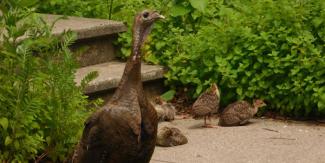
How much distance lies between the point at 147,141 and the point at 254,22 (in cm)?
336

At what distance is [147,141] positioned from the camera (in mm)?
6016

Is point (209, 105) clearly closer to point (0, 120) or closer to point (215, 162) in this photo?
point (215, 162)

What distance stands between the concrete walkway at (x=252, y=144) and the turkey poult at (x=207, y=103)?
0.42ft

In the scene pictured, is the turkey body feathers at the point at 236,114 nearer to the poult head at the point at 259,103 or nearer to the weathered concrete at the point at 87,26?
the poult head at the point at 259,103

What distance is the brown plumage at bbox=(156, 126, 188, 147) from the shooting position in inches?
305

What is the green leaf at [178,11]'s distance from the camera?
384 inches

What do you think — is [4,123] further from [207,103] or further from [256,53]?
[256,53]

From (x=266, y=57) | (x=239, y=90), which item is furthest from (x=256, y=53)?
(x=239, y=90)

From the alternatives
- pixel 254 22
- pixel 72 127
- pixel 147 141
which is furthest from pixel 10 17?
pixel 254 22

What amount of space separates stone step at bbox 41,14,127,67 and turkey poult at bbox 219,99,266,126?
1551 mm

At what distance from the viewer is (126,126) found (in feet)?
19.4

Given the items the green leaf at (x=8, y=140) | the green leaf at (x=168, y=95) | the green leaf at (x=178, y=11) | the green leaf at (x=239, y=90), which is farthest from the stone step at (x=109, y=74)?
the green leaf at (x=8, y=140)

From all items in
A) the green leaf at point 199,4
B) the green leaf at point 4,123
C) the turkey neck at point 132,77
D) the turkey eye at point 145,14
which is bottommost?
the green leaf at point 4,123

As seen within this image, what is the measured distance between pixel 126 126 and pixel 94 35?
3.50 meters
